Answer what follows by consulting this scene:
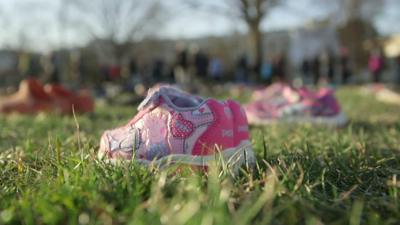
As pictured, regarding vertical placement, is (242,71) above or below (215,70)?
below

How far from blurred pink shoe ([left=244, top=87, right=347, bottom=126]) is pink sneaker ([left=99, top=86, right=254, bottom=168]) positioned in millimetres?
2438

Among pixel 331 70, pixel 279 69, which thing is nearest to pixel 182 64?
pixel 279 69

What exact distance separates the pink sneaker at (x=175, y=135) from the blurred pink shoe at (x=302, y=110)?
2.44 m

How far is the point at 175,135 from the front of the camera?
2.11 meters

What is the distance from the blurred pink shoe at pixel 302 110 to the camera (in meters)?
4.58

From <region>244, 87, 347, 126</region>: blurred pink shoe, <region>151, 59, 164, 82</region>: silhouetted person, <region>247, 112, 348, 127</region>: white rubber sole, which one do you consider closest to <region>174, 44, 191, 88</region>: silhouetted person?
<region>151, 59, 164, 82</region>: silhouetted person

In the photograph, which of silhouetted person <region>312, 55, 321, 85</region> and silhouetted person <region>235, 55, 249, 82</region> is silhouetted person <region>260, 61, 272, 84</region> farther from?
silhouetted person <region>312, 55, 321, 85</region>

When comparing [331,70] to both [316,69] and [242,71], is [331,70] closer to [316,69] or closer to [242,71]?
[316,69]

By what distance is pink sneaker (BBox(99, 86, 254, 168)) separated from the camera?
6.81ft

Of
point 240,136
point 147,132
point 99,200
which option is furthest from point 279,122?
point 99,200

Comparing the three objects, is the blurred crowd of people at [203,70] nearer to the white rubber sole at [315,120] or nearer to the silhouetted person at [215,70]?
the silhouetted person at [215,70]

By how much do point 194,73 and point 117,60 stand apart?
19.4 metres

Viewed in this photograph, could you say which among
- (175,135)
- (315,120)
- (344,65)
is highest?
(344,65)

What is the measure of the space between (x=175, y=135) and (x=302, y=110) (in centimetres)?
282
